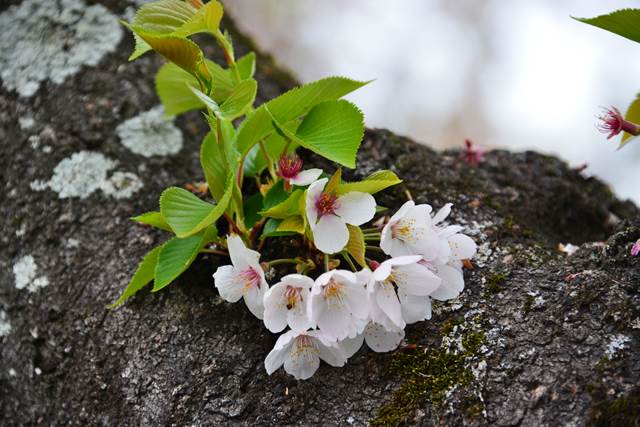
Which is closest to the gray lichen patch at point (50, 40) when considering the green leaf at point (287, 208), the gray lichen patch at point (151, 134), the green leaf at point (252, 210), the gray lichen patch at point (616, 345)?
the gray lichen patch at point (151, 134)

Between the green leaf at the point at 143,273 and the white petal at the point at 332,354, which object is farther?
the green leaf at the point at 143,273

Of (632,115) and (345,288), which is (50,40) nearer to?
(345,288)

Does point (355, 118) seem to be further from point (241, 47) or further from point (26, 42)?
point (26, 42)

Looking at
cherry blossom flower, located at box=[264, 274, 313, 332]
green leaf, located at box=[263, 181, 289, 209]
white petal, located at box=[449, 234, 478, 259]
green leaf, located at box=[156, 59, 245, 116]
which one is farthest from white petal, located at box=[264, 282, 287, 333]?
green leaf, located at box=[156, 59, 245, 116]

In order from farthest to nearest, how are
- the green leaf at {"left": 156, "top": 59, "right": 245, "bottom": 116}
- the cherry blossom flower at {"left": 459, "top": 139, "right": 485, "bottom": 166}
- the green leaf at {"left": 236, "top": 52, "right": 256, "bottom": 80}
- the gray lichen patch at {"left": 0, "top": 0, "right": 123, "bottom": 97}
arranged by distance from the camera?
1. the gray lichen patch at {"left": 0, "top": 0, "right": 123, "bottom": 97}
2. the cherry blossom flower at {"left": 459, "top": 139, "right": 485, "bottom": 166}
3. the green leaf at {"left": 236, "top": 52, "right": 256, "bottom": 80}
4. the green leaf at {"left": 156, "top": 59, "right": 245, "bottom": 116}

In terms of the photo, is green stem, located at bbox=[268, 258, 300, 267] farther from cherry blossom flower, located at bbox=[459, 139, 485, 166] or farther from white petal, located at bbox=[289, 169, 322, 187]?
cherry blossom flower, located at bbox=[459, 139, 485, 166]

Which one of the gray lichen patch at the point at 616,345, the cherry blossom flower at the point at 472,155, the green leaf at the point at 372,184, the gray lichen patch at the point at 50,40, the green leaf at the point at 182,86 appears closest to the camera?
the gray lichen patch at the point at 616,345

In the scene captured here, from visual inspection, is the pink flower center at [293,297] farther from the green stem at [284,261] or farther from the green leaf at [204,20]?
the green leaf at [204,20]

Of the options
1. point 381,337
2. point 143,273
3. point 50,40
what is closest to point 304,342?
point 381,337
